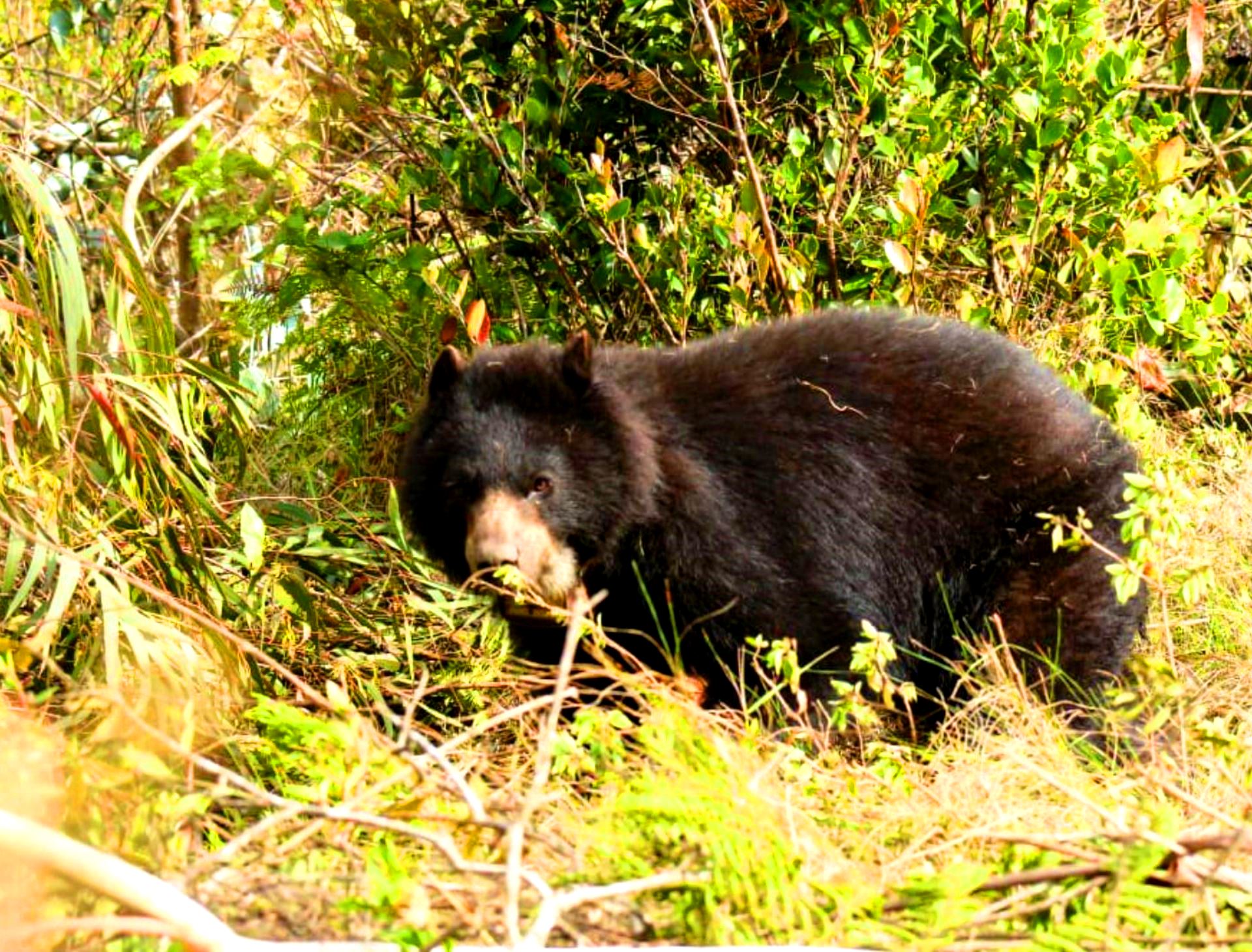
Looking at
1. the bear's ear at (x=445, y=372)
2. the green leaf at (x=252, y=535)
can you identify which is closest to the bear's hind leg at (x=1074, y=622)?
the bear's ear at (x=445, y=372)

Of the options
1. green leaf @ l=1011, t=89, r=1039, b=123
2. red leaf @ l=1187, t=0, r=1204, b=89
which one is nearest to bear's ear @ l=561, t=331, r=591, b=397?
green leaf @ l=1011, t=89, r=1039, b=123

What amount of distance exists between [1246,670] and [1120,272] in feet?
5.82

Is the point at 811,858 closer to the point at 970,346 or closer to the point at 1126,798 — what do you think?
the point at 1126,798

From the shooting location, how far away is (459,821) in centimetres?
355

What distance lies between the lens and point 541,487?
560cm

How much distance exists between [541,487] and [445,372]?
51 centimetres

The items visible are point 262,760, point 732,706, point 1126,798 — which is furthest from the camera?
point 732,706

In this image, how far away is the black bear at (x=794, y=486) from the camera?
5.62 m

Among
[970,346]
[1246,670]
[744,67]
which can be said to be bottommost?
[1246,670]

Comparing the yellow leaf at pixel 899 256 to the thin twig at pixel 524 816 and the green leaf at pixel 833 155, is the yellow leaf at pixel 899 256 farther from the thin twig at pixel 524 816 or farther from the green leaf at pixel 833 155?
the thin twig at pixel 524 816

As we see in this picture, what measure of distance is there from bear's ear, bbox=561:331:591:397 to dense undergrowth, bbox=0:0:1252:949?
0.95 metres

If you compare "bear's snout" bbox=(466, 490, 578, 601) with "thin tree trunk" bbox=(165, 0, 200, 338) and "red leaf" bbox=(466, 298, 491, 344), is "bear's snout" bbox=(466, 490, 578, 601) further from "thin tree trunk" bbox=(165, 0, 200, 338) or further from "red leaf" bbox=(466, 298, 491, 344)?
"thin tree trunk" bbox=(165, 0, 200, 338)

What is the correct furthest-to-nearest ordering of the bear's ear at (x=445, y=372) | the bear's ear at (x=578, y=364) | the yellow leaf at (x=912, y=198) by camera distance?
the yellow leaf at (x=912, y=198)
the bear's ear at (x=445, y=372)
the bear's ear at (x=578, y=364)

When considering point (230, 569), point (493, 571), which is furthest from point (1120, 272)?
point (230, 569)
